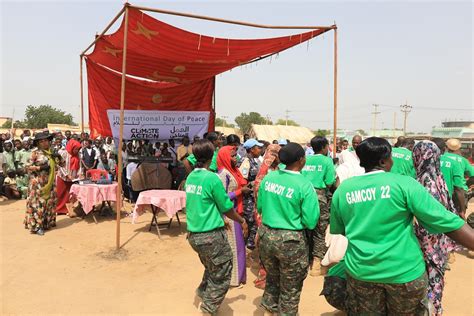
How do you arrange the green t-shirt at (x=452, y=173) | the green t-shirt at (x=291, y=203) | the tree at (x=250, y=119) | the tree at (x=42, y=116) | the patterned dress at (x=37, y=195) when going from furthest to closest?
the tree at (x=250, y=119), the tree at (x=42, y=116), the patterned dress at (x=37, y=195), the green t-shirt at (x=452, y=173), the green t-shirt at (x=291, y=203)

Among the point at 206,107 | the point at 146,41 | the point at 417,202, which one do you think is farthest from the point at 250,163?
the point at 206,107

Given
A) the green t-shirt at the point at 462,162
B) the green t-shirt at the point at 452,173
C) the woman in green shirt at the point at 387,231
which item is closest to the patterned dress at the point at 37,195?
the woman in green shirt at the point at 387,231

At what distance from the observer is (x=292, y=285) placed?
117 inches

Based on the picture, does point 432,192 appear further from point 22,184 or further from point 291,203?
point 22,184

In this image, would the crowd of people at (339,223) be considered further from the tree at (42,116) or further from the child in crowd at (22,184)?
the tree at (42,116)

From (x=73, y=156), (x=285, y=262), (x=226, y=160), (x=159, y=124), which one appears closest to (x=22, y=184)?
(x=73, y=156)

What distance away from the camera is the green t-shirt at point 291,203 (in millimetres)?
2848

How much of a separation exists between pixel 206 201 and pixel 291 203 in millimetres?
739

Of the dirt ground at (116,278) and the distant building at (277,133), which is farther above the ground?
the distant building at (277,133)

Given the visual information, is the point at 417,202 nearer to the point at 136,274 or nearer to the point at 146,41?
the point at 136,274

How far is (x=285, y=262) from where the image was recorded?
9.51 feet

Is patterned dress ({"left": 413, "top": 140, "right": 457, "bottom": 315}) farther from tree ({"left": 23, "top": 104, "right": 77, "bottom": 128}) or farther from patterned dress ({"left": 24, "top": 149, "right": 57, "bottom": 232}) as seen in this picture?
tree ({"left": 23, "top": 104, "right": 77, "bottom": 128})

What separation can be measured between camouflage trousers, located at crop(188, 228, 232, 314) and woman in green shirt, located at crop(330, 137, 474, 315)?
1.30 m

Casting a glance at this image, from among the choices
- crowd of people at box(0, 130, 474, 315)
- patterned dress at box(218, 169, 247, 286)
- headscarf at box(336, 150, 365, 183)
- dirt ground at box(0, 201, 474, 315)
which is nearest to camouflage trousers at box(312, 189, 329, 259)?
crowd of people at box(0, 130, 474, 315)
